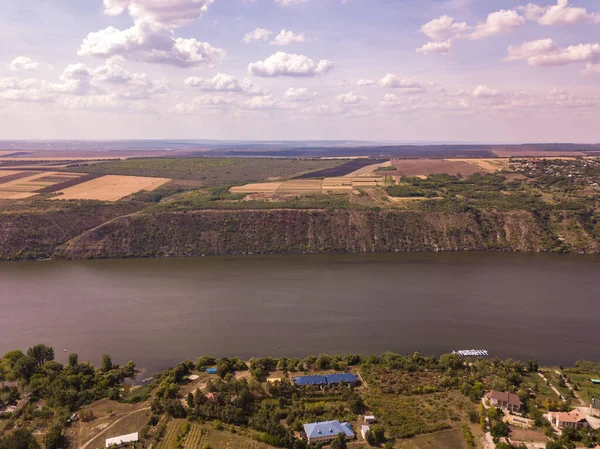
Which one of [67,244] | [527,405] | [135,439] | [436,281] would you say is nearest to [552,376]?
[527,405]

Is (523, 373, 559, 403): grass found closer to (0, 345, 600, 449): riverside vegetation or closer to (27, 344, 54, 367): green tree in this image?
(0, 345, 600, 449): riverside vegetation

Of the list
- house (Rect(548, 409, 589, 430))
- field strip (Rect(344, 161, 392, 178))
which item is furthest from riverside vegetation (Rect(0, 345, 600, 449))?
field strip (Rect(344, 161, 392, 178))

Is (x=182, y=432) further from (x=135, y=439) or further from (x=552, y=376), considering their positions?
(x=552, y=376)

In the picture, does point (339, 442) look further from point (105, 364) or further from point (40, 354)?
point (40, 354)

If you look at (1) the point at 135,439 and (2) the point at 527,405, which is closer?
(1) the point at 135,439

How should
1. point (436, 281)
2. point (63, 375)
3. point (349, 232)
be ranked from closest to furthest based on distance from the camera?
point (63, 375) → point (436, 281) → point (349, 232)

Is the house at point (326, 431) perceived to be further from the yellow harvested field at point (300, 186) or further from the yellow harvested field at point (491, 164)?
the yellow harvested field at point (491, 164)

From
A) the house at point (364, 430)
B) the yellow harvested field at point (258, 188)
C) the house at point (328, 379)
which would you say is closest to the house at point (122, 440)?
the house at point (328, 379)
